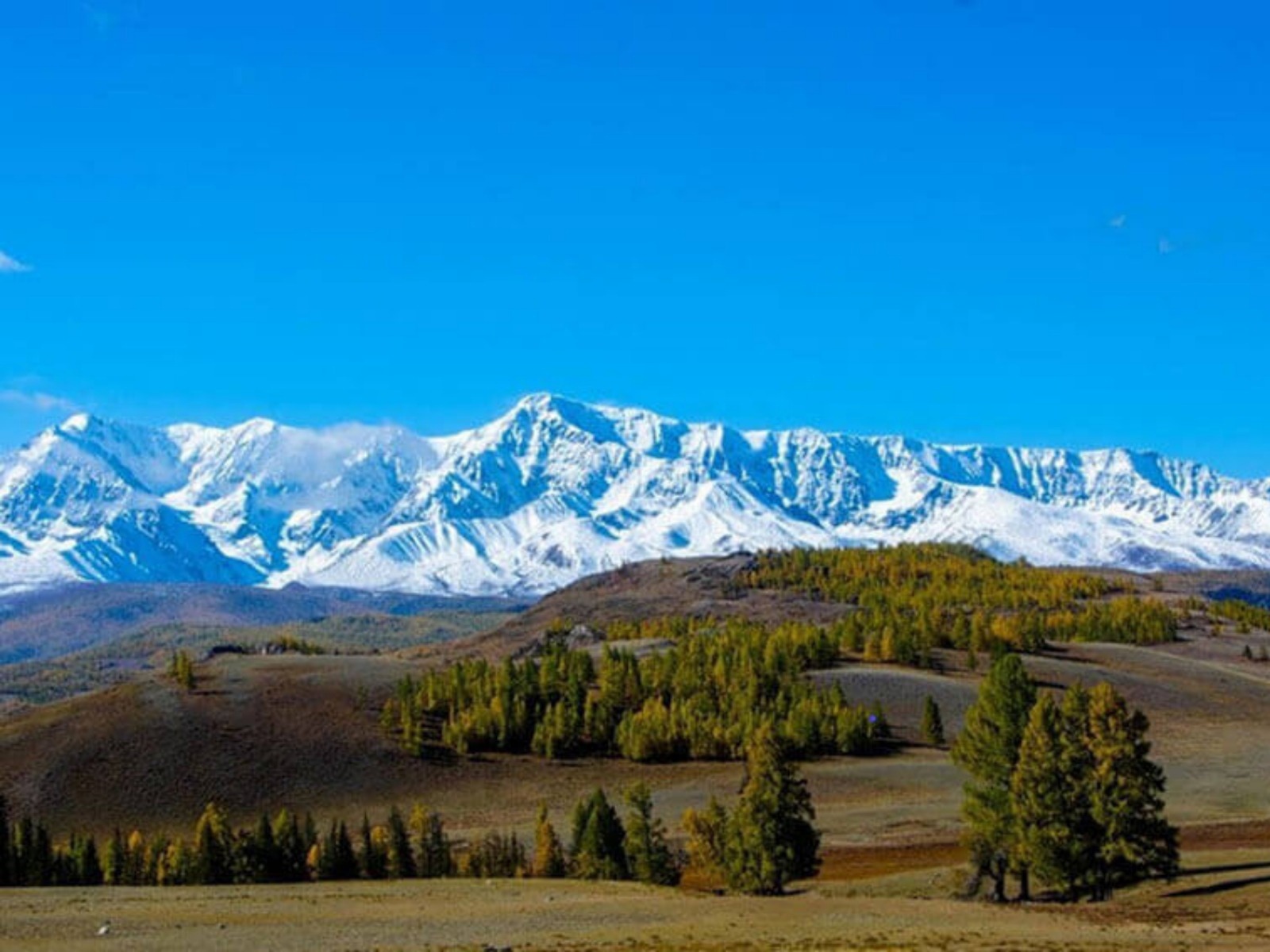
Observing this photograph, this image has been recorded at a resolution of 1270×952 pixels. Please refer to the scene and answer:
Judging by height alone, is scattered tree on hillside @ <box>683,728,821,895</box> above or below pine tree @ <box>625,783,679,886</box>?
above

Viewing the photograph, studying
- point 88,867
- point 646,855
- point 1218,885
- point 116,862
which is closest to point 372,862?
point 116,862

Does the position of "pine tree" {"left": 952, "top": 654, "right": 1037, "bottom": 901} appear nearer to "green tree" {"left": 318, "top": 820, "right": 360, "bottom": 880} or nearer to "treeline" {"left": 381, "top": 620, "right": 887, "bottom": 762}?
"green tree" {"left": 318, "top": 820, "right": 360, "bottom": 880}

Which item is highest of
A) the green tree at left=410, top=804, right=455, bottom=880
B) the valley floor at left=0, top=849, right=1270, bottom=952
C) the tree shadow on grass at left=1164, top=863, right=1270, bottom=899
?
the valley floor at left=0, top=849, right=1270, bottom=952

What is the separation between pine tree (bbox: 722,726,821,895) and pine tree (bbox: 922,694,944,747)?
99734 millimetres

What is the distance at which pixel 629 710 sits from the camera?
181 metres

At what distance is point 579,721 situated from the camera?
175125 millimetres

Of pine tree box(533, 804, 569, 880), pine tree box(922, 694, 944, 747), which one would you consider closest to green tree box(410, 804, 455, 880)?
pine tree box(533, 804, 569, 880)

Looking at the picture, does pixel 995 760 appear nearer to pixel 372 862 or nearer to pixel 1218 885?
pixel 1218 885

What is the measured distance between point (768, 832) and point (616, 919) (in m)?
16.8

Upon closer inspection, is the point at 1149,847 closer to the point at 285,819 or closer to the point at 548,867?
the point at 548,867

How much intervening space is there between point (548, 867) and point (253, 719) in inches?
3489

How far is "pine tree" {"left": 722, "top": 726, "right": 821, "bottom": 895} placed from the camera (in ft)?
240

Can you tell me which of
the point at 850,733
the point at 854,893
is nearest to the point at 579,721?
the point at 850,733

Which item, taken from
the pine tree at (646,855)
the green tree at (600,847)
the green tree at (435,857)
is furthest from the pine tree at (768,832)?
the green tree at (435,857)
